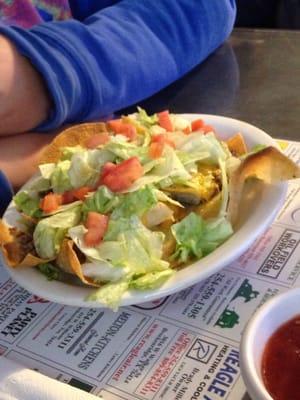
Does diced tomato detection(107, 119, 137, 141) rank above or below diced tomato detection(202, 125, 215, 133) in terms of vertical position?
above

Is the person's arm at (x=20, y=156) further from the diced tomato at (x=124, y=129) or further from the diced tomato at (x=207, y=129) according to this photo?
the diced tomato at (x=207, y=129)

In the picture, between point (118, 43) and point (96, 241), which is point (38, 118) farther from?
point (96, 241)

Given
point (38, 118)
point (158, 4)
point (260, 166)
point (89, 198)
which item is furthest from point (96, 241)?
point (158, 4)

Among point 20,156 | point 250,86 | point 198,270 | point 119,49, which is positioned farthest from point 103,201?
point 250,86

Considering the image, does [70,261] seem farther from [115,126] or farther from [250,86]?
[250,86]

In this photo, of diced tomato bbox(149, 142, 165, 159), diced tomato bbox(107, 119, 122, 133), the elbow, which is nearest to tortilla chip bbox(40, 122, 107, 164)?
diced tomato bbox(107, 119, 122, 133)

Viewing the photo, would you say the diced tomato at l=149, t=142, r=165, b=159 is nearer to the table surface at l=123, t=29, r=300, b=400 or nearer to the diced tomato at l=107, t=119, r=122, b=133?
the diced tomato at l=107, t=119, r=122, b=133
